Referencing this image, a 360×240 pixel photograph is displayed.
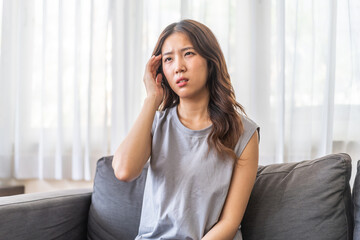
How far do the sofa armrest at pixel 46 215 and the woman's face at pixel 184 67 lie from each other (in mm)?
651

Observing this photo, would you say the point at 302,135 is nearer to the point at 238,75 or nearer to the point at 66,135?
the point at 238,75

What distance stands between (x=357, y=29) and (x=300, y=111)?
441 mm

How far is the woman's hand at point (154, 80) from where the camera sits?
4.19ft

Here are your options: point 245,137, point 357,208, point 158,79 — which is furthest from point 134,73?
point 357,208

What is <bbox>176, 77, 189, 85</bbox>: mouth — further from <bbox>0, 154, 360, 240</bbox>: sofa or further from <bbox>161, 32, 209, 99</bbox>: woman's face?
<bbox>0, 154, 360, 240</bbox>: sofa

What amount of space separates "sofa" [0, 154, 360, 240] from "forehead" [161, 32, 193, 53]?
1.75 ft

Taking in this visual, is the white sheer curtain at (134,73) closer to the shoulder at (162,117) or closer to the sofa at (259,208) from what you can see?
Answer: the sofa at (259,208)

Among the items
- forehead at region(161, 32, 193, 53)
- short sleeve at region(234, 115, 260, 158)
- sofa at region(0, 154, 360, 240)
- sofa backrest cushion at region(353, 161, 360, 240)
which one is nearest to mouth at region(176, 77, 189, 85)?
forehead at region(161, 32, 193, 53)

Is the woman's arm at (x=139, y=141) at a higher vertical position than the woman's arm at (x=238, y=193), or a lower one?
higher

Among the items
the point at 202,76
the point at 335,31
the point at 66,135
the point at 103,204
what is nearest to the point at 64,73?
the point at 66,135

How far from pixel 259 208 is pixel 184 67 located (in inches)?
20.9

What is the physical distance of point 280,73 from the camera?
5.81 ft

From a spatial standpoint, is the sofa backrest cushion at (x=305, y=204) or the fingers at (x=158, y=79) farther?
the fingers at (x=158, y=79)

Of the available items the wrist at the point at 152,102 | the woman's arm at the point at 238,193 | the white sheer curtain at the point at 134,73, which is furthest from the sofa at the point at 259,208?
the white sheer curtain at the point at 134,73
